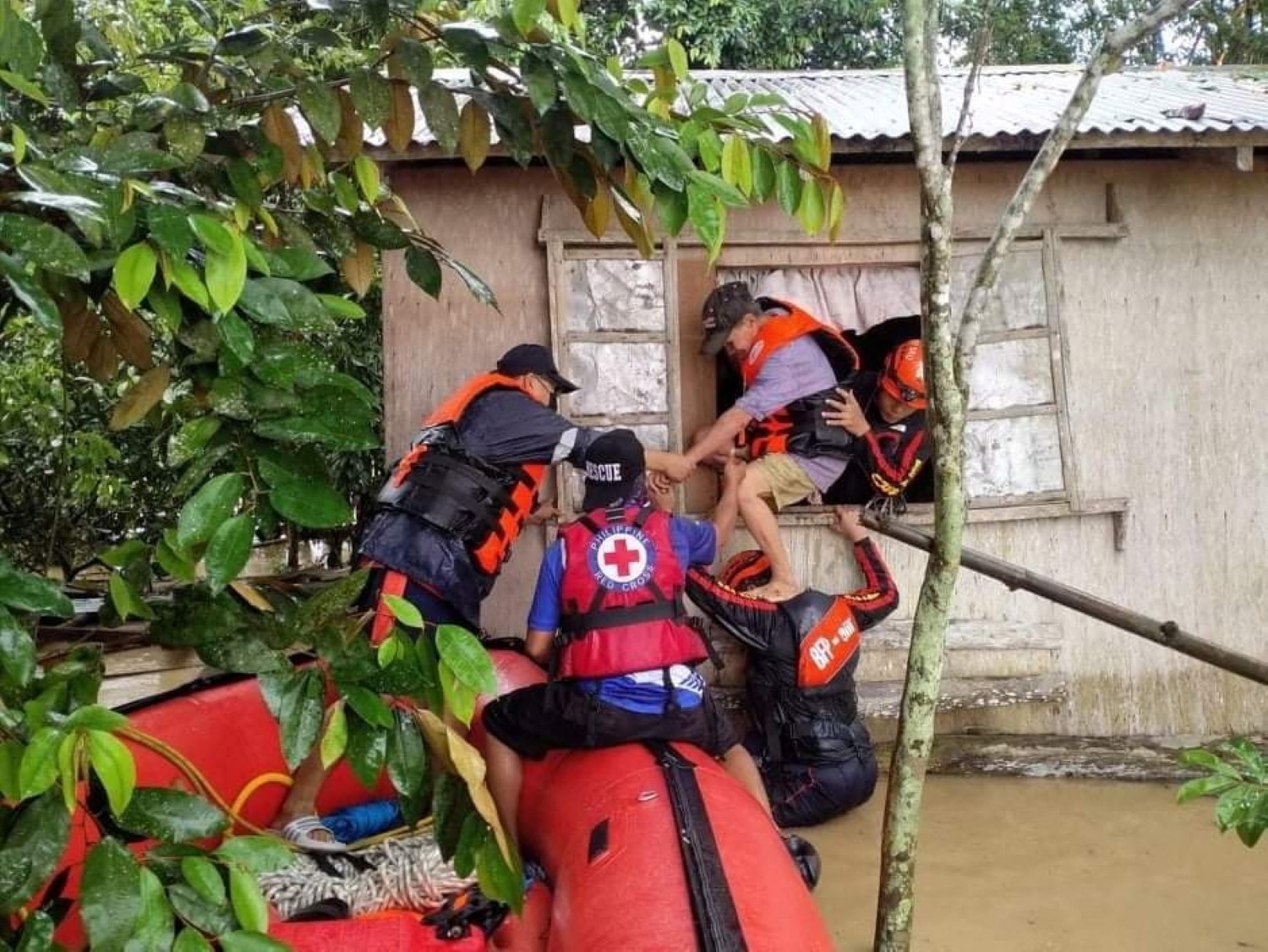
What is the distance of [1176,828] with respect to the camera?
4641mm

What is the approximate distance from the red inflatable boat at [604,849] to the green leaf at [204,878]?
0.90m

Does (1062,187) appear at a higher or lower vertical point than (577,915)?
higher

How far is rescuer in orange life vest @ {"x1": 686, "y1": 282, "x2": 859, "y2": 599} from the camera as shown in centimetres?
493

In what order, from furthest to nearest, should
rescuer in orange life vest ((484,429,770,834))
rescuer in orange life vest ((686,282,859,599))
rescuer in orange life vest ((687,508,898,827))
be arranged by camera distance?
1. rescuer in orange life vest ((686,282,859,599))
2. rescuer in orange life vest ((687,508,898,827))
3. rescuer in orange life vest ((484,429,770,834))

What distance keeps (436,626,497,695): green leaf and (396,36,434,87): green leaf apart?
3.72 feet

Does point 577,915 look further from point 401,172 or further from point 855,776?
point 401,172

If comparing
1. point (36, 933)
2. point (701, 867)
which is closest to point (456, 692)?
point (36, 933)

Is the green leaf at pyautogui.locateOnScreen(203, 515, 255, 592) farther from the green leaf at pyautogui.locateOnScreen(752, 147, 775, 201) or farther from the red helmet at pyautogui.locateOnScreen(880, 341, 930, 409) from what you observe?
the red helmet at pyautogui.locateOnScreen(880, 341, 930, 409)

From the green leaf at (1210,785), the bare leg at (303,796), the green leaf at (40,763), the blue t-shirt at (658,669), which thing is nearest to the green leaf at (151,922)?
the green leaf at (40,763)

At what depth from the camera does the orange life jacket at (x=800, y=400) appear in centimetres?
505

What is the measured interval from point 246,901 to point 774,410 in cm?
401

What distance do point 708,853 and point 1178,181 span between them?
13.5 ft

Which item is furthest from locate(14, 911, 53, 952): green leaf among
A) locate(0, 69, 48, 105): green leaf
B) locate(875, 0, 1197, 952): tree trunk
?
locate(875, 0, 1197, 952): tree trunk

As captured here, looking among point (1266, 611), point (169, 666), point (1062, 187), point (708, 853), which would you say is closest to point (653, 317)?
point (1062, 187)
